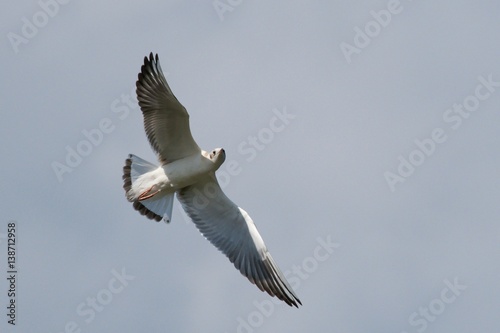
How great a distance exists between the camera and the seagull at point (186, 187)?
71.4ft

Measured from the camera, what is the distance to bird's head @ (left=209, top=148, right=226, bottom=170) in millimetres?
21641

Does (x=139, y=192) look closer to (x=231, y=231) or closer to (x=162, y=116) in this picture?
(x=162, y=116)

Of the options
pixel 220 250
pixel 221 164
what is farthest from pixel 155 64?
pixel 220 250

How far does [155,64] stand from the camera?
21.7 meters

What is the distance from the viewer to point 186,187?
2245cm

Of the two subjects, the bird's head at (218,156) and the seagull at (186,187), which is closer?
the bird's head at (218,156)

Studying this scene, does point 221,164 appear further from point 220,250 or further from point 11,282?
point 11,282

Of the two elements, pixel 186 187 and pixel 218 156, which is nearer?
pixel 218 156

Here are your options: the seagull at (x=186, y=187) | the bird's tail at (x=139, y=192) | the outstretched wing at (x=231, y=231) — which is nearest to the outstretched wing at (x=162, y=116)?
the seagull at (x=186, y=187)

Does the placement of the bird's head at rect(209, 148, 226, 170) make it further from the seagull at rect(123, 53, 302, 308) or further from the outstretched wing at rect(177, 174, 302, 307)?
the outstretched wing at rect(177, 174, 302, 307)

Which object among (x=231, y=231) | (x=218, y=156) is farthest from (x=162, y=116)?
(x=231, y=231)

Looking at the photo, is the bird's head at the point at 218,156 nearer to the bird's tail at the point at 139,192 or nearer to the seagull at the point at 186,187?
the seagull at the point at 186,187

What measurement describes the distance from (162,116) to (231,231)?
7.85 feet

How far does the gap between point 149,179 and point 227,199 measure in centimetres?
140
